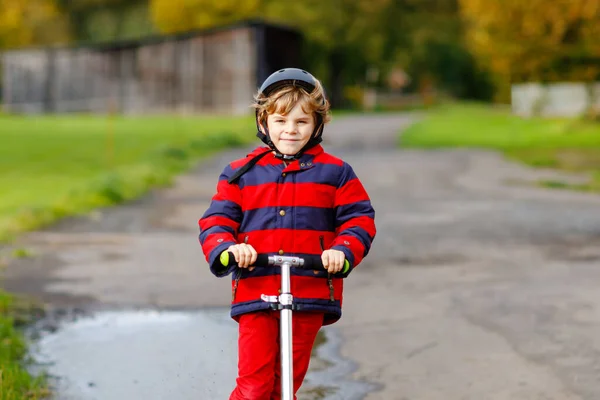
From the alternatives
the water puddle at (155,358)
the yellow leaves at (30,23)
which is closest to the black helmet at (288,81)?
the water puddle at (155,358)

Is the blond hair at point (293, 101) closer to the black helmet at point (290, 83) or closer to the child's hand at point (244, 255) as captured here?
the black helmet at point (290, 83)

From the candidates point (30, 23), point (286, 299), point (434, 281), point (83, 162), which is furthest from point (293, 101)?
point (30, 23)

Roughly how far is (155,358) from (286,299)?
2.81m

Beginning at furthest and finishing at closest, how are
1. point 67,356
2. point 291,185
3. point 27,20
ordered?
point 27,20, point 67,356, point 291,185

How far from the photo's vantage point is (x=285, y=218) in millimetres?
4254

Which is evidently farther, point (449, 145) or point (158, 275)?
point (449, 145)

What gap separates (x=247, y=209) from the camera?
4297 mm

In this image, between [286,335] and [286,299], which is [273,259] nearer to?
[286,299]

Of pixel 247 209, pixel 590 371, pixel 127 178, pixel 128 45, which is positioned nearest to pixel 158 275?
pixel 590 371

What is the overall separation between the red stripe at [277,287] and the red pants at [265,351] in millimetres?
77

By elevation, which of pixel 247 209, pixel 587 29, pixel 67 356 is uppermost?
pixel 587 29

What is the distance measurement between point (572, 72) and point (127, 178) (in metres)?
22.5

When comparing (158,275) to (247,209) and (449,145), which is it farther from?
(449,145)

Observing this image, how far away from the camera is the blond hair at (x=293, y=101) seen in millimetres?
4223
